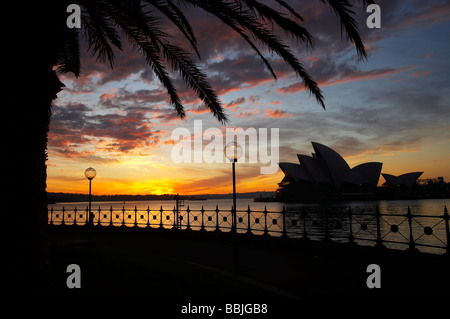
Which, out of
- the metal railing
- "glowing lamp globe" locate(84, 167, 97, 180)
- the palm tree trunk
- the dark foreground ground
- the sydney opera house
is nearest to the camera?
the palm tree trunk

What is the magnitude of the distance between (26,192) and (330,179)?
88.9 metres

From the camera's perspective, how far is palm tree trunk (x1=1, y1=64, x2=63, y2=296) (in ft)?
12.5

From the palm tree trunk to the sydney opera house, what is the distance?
7917 cm

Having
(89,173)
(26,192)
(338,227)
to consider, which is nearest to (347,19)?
(26,192)

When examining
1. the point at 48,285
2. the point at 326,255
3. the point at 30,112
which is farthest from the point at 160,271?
the point at 326,255

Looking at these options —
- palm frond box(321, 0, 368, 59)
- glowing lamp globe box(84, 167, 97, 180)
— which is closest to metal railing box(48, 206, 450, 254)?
glowing lamp globe box(84, 167, 97, 180)

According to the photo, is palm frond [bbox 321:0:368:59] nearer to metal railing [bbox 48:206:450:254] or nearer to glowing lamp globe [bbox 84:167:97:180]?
metal railing [bbox 48:206:450:254]

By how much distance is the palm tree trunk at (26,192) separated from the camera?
12.5 feet

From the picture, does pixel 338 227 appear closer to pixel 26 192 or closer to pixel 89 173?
pixel 26 192

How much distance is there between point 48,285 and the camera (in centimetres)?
424
